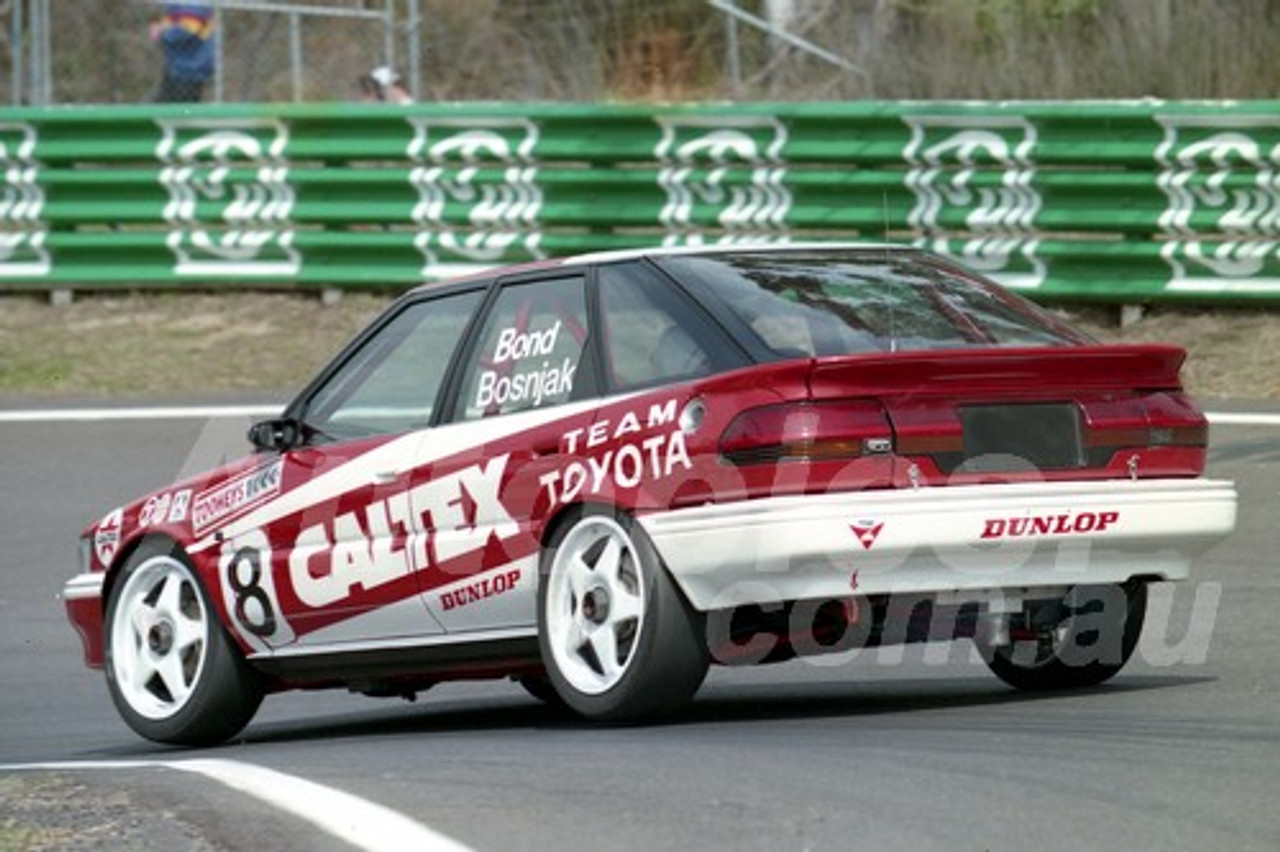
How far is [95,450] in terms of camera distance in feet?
53.3

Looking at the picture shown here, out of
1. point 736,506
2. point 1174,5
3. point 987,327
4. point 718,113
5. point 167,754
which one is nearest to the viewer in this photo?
point 736,506

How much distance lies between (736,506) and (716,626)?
0.38 meters

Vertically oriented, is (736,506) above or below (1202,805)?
above

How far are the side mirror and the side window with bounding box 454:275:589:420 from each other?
0.76 meters

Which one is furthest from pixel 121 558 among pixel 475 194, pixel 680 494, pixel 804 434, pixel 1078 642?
pixel 475 194

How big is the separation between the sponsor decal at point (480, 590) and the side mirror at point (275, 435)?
924 mm

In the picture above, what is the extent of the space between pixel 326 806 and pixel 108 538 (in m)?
3.32

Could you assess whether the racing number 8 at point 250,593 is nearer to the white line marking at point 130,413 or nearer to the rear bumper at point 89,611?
the rear bumper at point 89,611

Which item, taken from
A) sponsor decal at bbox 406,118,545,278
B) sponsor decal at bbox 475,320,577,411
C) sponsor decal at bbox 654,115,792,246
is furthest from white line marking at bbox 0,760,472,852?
sponsor decal at bbox 406,118,545,278

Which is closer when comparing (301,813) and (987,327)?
(301,813)

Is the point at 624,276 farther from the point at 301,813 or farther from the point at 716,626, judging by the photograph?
the point at 301,813

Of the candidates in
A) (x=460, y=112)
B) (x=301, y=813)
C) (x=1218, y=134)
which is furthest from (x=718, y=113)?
(x=301, y=813)

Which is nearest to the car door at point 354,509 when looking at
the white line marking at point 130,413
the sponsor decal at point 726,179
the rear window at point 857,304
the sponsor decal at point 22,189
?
the rear window at point 857,304

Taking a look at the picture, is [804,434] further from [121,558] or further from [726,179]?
[726,179]
